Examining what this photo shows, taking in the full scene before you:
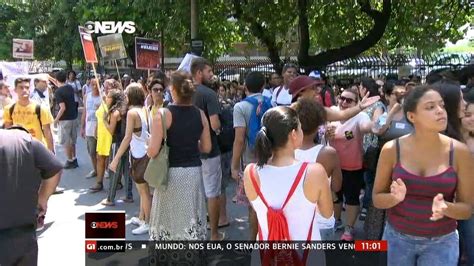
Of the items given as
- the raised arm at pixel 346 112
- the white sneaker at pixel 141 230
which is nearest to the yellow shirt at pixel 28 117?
the white sneaker at pixel 141 230

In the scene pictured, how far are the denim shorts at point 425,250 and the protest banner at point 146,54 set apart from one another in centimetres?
816

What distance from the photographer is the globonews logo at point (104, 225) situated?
4.31 m

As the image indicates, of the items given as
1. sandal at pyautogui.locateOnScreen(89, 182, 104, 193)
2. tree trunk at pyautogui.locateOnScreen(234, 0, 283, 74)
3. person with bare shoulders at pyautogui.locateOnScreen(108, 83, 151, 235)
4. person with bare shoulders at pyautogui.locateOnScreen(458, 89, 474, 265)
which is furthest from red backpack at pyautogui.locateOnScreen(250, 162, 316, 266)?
tree trunk at pyautogui.locateOnScreen(234, 0, 283, 74)

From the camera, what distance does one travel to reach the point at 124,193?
8391 millimetres

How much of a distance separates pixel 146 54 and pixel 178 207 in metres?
6.66

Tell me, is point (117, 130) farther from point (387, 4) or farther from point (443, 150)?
point (387, 4)

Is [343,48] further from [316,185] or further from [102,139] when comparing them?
[316,185]

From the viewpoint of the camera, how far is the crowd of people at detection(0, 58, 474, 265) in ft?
9.33

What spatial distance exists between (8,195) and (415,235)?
230 cm

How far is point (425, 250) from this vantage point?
9.92 ft

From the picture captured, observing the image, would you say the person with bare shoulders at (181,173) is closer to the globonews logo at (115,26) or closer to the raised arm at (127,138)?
the raised arm at (127,138)

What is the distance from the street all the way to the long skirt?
4.30 ft

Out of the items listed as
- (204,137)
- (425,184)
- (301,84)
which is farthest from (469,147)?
(204,137)

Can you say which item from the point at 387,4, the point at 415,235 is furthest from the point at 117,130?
the point at 387,4
